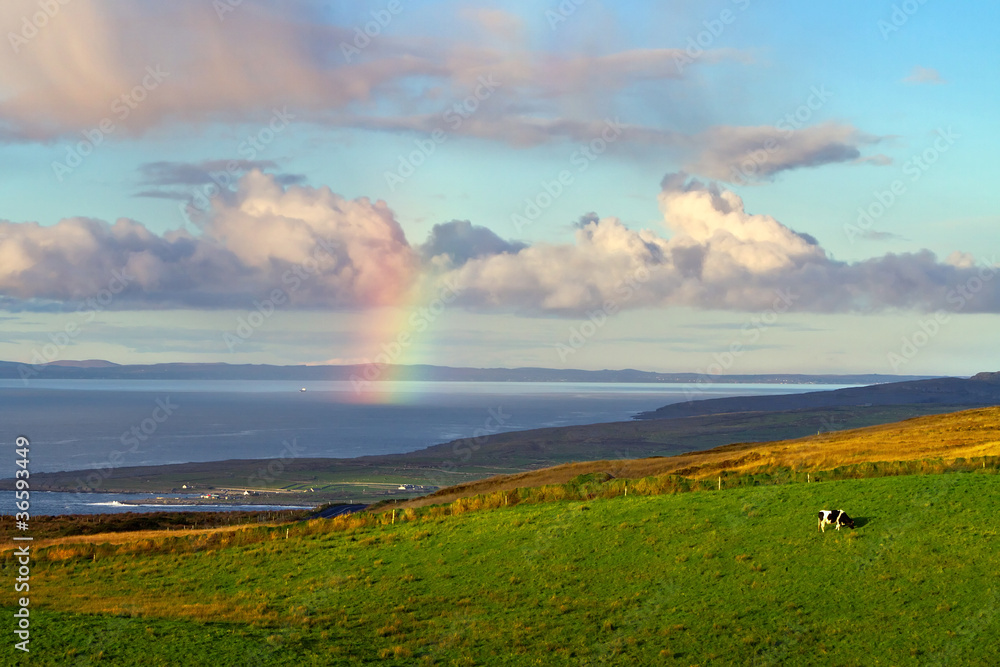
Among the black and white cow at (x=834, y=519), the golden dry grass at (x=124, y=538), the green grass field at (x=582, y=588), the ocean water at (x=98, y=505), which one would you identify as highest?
the black and white cow at (x=834, y=519)

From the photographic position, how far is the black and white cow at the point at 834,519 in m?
30.4

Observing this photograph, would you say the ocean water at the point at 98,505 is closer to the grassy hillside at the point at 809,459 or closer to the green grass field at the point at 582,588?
the grassy hillside at the point at 809,459

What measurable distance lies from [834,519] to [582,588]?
10125 millimetres

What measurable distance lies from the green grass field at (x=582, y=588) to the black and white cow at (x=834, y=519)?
1.50ft

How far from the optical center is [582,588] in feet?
92.0

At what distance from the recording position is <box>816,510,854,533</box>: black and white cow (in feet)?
99.7

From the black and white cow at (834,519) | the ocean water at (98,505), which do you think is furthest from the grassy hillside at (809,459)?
the ocean water at (98,505)

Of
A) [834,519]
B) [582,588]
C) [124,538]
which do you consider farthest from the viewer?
[124,538]

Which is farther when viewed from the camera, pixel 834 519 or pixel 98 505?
pixel 98 505

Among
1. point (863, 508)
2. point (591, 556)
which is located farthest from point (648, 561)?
point (863, 508)

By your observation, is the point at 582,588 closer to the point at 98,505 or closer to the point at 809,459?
the point at 809,459

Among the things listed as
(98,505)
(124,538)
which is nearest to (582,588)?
(124,538)

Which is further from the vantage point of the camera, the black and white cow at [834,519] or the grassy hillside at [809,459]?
the grassy hillside at [809,459]

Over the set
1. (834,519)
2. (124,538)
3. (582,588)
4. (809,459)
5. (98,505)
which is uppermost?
(834,519)
